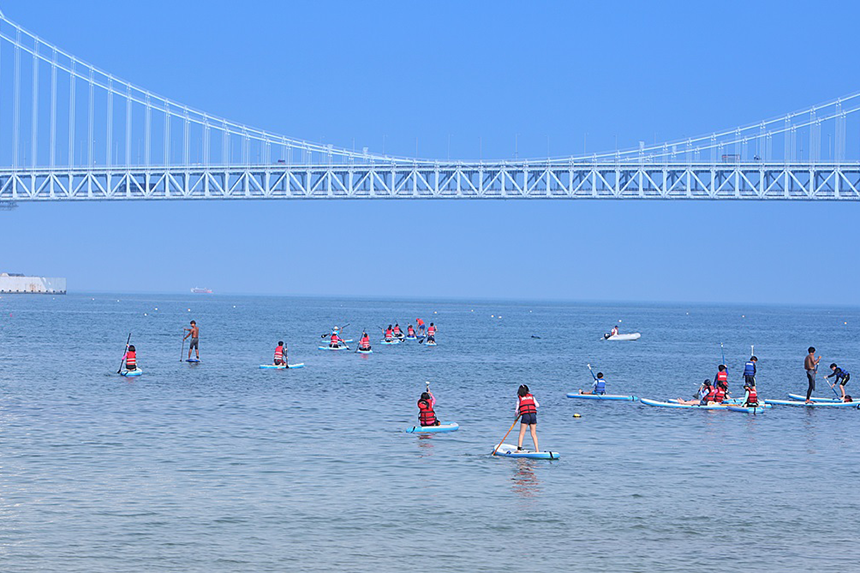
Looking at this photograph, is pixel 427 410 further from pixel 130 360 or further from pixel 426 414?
pixel 130 360

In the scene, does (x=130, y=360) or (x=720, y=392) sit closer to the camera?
(x=720, y=392)

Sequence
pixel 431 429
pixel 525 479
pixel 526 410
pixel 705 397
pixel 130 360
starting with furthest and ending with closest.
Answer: pixel 130 360, pixel 705 397, pixel 431 429, pixel 526 410, pixel 525 479

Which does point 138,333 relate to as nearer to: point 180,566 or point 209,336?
point 209,336

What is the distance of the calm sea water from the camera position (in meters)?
14.0

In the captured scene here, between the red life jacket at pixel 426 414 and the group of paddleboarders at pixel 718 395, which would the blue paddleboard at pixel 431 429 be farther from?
the group of paddleboarders at pixel 718 395

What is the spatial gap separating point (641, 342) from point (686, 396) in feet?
127

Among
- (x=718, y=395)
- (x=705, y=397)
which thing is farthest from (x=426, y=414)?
(x=718, y=395)

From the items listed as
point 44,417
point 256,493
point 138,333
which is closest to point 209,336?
point 138,333

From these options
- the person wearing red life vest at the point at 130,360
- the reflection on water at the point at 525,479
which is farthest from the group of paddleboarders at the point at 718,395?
the person wearing red life vest at the point at 130,360

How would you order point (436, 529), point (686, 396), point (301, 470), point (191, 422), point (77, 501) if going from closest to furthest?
point (436, 529) < point (77, 501) < point (301, 470) < point (191, 422) < point (686, 396)

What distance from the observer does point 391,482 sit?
18.3 m

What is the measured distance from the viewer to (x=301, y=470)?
63.1 feet

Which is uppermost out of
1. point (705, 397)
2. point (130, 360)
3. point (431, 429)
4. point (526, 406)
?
point (526, 406)

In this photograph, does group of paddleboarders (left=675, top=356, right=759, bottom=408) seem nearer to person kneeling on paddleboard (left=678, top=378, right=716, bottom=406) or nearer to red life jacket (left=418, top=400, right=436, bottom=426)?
person kneeling on paddleboard (left=678, top=378, right=716, bottom=406)
